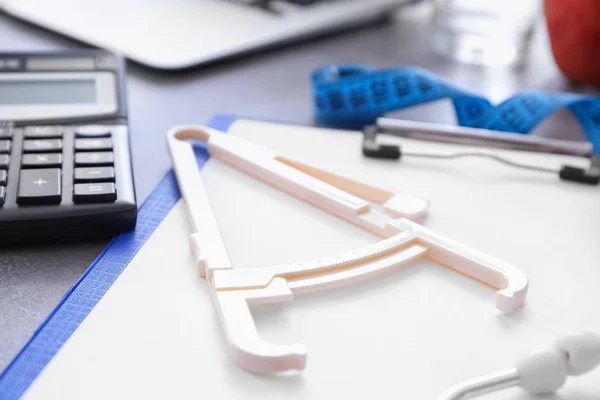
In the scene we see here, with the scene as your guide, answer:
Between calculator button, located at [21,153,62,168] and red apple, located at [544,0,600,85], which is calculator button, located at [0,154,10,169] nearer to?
calculator button, located at [21,153,62,168]

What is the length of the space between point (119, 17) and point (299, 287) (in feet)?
1.37

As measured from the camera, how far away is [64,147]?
419 mm

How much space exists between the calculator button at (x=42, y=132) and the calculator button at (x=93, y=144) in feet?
0.05

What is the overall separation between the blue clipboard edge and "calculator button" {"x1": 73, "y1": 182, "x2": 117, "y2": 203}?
0.02 metres

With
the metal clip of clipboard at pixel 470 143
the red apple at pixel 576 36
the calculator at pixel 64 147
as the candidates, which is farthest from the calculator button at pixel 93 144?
the red apple at pixel 576 36

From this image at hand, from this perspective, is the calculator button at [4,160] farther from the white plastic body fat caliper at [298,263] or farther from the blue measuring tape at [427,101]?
the blue measuring tape at [427,101]

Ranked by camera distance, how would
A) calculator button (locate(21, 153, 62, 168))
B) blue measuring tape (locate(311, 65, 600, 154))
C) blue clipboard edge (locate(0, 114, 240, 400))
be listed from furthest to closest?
1. blue measuring tape (locate(311, 65, 600, 154))
2. calculator button (locate(21, 153, 62, 168))
3. blue clipboard edge (locate(0, 114, 240, 400))

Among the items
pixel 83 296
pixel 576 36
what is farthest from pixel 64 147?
pixel 576 36

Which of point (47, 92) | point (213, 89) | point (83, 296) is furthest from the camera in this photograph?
point (213, 89)

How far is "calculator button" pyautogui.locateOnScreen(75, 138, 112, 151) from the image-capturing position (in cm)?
42

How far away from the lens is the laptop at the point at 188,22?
62 centimetres

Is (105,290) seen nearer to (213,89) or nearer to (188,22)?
(213,89)

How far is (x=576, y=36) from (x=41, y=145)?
1.42 ft

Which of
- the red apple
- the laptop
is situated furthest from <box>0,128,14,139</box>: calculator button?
the red apple
